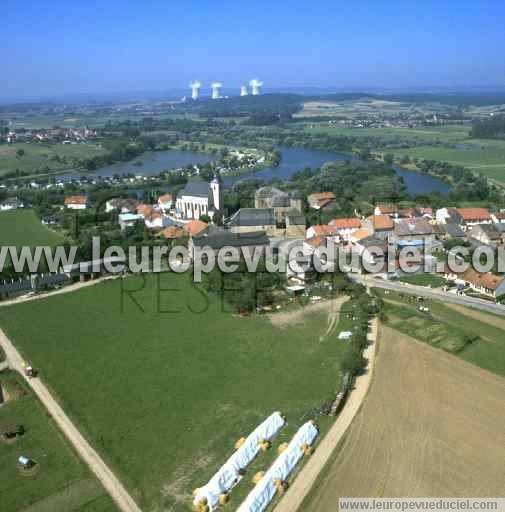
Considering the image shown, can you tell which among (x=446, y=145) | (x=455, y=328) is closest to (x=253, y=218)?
(x=455, y=328)

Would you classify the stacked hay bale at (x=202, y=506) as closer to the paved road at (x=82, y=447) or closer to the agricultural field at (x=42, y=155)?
the paved road at (x=82, y=447)

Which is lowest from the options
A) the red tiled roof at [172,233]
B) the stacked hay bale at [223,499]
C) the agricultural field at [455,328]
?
the stacked hay bale at [223,499]

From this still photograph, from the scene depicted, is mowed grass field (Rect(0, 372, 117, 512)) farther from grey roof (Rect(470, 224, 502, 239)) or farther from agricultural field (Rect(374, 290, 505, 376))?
grey roof (Rect(470, 224, 502, 239))

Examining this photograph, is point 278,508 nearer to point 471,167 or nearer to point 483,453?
point 483,453

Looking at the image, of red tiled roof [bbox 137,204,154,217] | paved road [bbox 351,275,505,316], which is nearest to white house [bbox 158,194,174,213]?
red tiled roof [bbox 137,204,154,217]

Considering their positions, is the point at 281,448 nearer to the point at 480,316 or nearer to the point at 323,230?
the point at 480,316

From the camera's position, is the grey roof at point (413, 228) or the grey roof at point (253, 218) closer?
the grey roof at point (413, 228)

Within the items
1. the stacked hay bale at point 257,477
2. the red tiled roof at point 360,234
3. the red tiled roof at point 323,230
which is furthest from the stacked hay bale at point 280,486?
the red tiled roof at point 323,230
